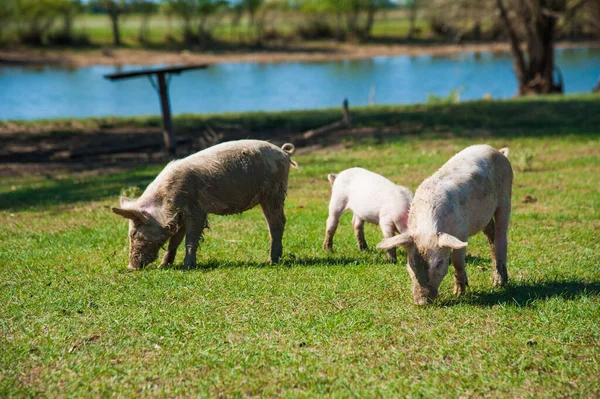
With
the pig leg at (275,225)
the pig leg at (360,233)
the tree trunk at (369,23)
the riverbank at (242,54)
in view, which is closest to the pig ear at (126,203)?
the pig leg at (275,225)

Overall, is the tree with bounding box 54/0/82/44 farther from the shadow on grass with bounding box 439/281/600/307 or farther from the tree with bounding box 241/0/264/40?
the shadow on grass with bounding box 439/281/600/307

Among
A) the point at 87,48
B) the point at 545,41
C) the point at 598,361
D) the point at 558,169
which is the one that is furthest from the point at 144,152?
the point at 87,48

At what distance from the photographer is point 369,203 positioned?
27.4 ft

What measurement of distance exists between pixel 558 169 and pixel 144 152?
370 inches

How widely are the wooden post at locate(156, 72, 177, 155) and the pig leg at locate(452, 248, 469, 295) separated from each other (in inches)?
443

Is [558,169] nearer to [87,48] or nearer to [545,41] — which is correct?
[545,41]

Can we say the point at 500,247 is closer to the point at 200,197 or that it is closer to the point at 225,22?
the point at 200,197

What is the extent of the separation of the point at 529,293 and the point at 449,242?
131 cm

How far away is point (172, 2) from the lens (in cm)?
7212

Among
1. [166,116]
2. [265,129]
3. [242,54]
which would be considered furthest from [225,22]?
[166,116]

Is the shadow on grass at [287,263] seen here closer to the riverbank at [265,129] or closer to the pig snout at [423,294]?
the pig snout at [423,294]

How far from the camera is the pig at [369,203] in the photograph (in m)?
8.07

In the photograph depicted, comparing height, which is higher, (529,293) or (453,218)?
(453,218)

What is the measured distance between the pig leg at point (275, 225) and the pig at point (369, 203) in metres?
0.60
